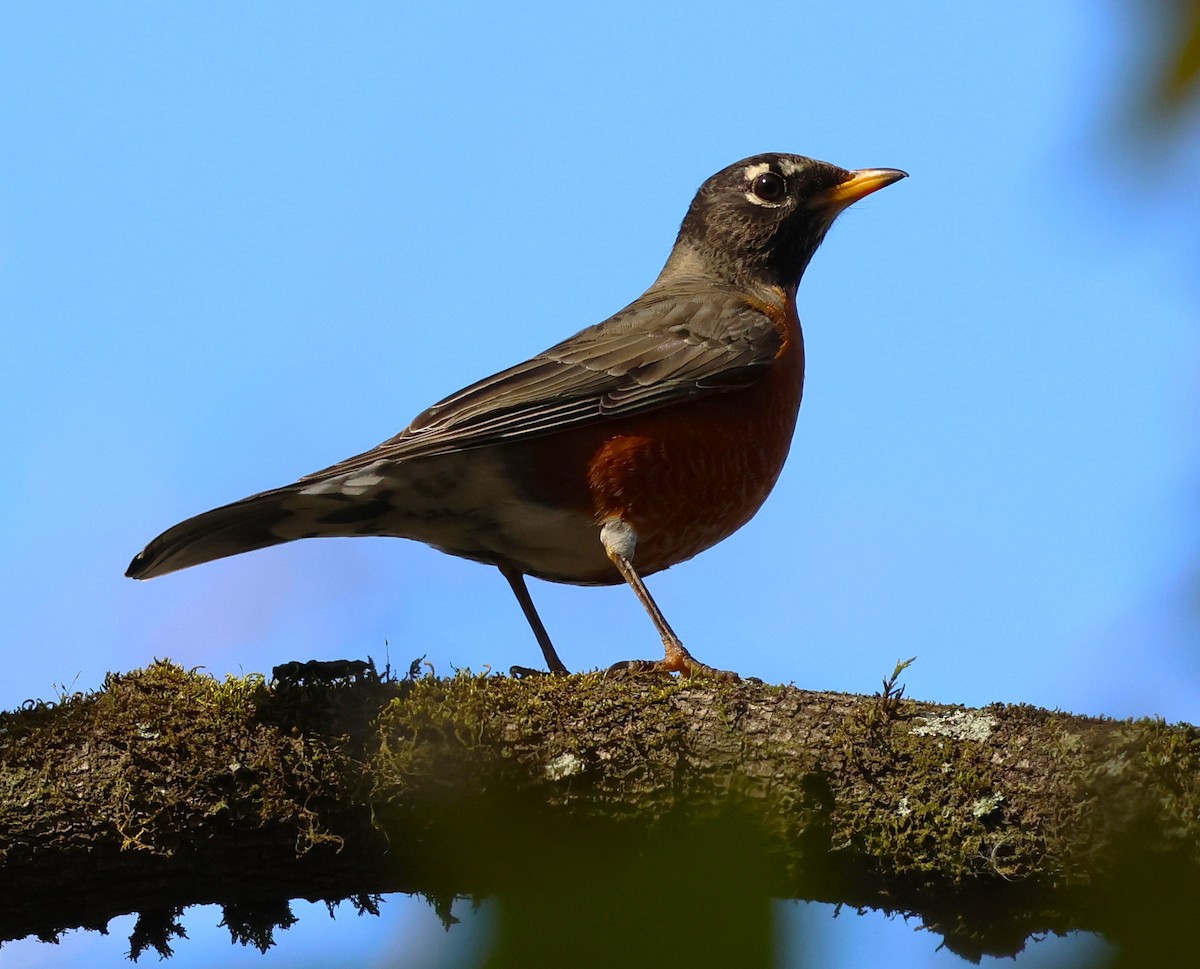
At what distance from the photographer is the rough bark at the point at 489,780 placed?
2656 millimetres

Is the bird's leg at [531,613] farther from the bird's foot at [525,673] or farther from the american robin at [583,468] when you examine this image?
the bird's foot at [525,673]

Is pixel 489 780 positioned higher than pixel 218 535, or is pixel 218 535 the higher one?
pixel 218 535

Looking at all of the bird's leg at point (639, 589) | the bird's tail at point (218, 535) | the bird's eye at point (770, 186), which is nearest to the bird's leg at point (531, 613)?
the bird's leg at point (639, 589)

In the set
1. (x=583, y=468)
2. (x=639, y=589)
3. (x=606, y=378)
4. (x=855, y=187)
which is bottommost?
(x=639, y=589)

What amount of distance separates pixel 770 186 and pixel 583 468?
2281 millimetres

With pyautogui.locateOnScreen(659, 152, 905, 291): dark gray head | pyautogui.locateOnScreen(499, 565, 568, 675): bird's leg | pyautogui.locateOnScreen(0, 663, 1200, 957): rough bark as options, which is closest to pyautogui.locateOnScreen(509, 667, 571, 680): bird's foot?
pyautogui.locateOnScreen(0, 663, 1200, 957): rough bark

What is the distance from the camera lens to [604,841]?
111 cm

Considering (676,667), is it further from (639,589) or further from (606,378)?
(606,378)

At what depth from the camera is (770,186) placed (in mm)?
6164

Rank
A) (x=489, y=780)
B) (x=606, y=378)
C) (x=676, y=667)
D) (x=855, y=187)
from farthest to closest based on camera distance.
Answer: (x=855, y=187) → (x=606, y=378) → (x=676, y=667) → (x=489, y=780)

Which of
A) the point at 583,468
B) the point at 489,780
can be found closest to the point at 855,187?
the point at 583,468

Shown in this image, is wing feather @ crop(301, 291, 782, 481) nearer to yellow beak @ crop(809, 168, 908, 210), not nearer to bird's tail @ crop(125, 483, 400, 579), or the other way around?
bird's tail @ crop(125, 483, 400, 579)

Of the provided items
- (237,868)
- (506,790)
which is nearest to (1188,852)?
(506,790)

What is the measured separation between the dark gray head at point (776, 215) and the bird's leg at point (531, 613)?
1955 millimetres
